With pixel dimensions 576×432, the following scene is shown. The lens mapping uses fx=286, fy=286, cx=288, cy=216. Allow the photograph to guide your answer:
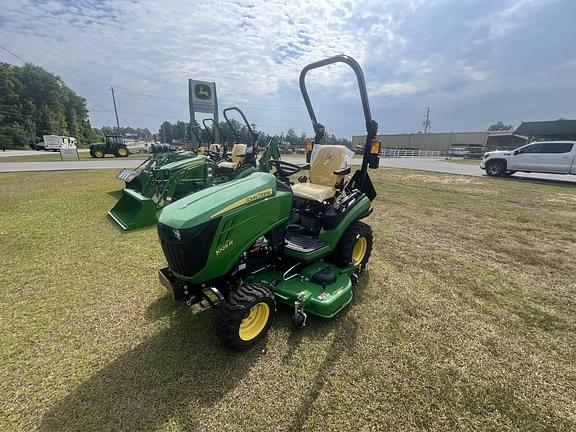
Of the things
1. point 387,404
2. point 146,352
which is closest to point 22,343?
point 146,352

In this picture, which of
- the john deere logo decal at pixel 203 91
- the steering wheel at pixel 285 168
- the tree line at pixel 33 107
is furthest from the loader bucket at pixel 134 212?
the tree line at pixel 33 107

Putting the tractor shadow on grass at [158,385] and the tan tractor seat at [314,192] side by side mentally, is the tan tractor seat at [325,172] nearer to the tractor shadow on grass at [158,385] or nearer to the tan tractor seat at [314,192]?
the tan tractor seat at [314,192]

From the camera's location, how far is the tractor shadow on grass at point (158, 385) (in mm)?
1725

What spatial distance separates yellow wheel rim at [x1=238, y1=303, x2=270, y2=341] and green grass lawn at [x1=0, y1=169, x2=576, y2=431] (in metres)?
0.13

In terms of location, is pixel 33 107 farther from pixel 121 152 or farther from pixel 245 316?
pixel 245 316

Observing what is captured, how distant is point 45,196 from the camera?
295 inches

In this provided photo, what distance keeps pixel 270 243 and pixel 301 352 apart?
96 centimetres

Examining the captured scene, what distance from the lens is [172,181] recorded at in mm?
6406

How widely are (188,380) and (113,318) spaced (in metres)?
1.16

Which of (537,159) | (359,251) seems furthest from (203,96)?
(359,251)

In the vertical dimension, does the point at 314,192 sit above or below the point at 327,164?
below

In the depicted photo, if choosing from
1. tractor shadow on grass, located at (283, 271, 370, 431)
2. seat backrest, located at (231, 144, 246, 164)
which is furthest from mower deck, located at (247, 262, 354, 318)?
seat backrest, located at (231, 144, 246, 164)

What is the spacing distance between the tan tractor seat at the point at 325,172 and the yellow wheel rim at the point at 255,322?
1372 millimetres

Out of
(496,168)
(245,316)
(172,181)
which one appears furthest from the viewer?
(496,168)
